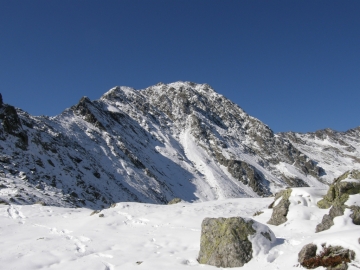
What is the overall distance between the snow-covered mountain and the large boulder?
932 inches

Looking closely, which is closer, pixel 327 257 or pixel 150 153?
pixel 327 257

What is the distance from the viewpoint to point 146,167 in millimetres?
70812

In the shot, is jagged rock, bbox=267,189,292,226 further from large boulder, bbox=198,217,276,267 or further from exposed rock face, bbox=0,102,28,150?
exposed rock face, bbox=0,102,28,150

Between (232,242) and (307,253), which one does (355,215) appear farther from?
(232,242)

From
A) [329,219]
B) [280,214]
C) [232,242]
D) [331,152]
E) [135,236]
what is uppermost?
[331,152]

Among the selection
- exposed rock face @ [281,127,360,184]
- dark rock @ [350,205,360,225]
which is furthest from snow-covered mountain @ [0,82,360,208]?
dark rock @ [350,205,360,225]

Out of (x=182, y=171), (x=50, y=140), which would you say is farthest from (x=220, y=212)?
(x=182, y=171)

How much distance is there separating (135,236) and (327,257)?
11.0m

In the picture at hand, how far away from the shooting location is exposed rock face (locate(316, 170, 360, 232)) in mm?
16547

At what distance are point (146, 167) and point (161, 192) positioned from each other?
32.0 feet

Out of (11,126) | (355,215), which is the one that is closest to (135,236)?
(355,215)

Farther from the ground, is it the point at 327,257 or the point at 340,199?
the point at 340,199

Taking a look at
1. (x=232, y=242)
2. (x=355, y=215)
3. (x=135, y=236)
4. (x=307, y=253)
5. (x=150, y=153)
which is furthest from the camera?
(x=150, y=153)

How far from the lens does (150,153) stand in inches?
3312
